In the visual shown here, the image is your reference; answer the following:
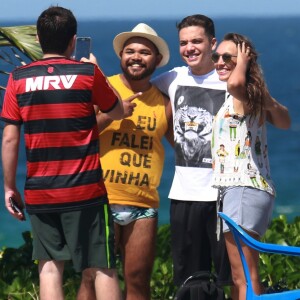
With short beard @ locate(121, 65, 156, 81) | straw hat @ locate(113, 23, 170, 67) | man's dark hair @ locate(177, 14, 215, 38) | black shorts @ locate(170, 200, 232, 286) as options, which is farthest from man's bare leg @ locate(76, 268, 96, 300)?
man's dark hair @ locate(177, 14, 215, 38)

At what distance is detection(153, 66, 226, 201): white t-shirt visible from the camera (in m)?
7.14

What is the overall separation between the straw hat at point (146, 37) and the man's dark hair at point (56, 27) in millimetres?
863

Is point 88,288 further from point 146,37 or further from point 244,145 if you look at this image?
point 146,37

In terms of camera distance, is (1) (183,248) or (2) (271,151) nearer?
(1) (183,248)

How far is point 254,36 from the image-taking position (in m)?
120

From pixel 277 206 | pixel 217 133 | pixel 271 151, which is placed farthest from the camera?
pixel 271 151

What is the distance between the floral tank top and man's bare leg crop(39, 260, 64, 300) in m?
0.97

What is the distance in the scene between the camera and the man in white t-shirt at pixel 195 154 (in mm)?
7145

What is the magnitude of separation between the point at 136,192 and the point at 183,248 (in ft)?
1.49

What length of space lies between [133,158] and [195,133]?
0.39 m

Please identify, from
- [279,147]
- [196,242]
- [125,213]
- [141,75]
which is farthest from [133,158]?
[279,147]

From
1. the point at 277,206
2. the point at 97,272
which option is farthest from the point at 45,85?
the point at 277,206

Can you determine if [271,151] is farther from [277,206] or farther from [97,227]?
[97,227]

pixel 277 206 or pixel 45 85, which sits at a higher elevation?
pixel 45 85
